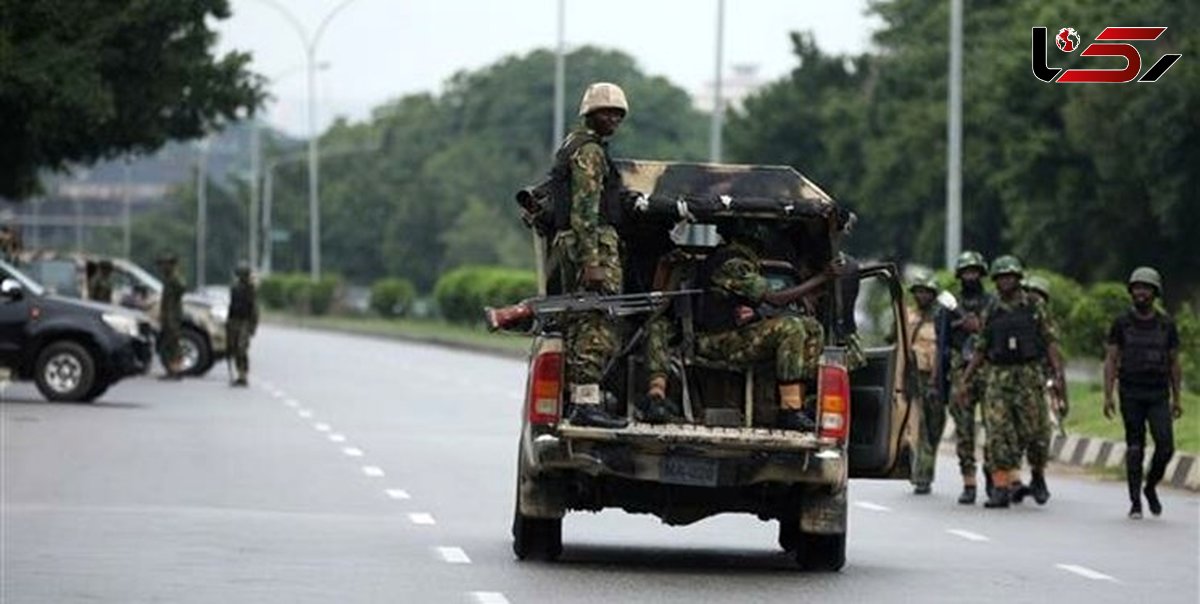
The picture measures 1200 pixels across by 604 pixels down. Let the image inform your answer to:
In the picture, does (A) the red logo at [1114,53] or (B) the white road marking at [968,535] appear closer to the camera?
(B) the white road marking at [968,535]

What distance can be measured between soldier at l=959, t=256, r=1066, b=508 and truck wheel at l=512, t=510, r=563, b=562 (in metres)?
6.85

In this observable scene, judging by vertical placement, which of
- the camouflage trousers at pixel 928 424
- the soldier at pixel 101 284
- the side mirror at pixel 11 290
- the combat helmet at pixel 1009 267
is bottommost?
the camouflage trousers at pixel 928 424

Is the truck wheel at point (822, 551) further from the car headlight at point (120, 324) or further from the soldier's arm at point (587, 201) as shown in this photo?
the car headlight at point (120, 324)

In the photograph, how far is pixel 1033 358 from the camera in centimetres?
2455

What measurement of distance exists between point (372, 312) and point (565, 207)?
97.6m

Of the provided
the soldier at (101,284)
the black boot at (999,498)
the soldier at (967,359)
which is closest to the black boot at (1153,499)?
the black boot at (999,498)

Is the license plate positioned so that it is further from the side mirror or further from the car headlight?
the car headlight

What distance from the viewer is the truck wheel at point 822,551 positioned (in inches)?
719

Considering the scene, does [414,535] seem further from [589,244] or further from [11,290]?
[11,290]

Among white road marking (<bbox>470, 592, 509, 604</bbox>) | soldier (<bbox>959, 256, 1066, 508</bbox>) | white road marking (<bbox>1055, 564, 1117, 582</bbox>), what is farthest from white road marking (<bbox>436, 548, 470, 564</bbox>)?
soldier (<bbox>959, 256, 1066, 508</bbox>)

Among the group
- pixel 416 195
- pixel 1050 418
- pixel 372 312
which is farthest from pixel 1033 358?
pixel 416 195

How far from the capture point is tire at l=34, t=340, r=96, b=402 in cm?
3856

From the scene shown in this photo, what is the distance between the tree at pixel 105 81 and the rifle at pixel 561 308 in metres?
29.6

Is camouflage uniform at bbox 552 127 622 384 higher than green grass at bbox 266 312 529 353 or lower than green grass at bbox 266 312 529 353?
higher
